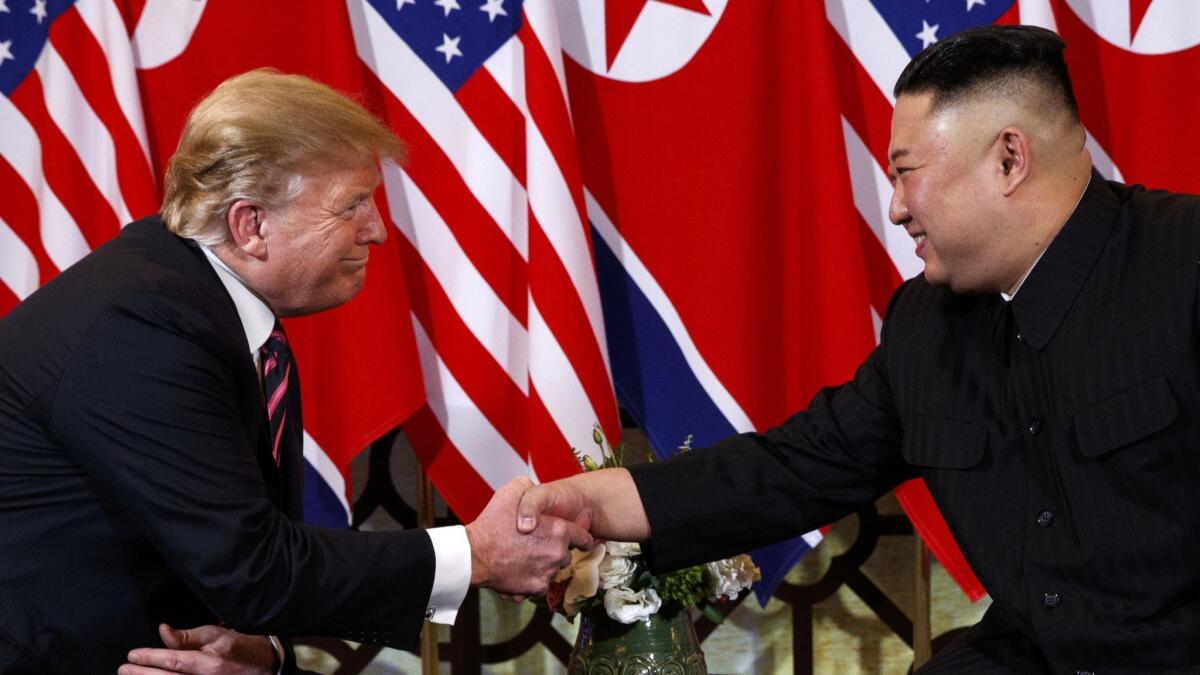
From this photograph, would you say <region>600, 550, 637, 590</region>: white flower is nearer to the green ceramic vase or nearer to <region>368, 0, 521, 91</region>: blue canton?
the green ceramic vase

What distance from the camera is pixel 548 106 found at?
3318 millimetres

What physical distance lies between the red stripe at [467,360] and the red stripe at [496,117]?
0.33 metres

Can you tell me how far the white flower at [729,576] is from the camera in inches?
123

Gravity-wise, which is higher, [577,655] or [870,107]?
[870,107]

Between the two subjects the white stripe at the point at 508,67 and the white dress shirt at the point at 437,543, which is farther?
the white stripe at the point at 508,67

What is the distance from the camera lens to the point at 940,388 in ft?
8.27

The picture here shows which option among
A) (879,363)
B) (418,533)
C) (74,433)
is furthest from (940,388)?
(74,433)

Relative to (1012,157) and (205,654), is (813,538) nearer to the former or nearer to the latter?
(1012,157)

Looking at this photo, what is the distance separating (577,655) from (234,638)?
105 centimetres

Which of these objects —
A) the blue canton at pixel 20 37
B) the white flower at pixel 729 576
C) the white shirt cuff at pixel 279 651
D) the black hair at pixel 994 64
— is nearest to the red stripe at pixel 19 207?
the blue canton at pixel 20 37

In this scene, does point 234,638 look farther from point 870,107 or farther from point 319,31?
point 870,107

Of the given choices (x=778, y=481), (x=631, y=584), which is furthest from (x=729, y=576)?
(x=778, y=481)

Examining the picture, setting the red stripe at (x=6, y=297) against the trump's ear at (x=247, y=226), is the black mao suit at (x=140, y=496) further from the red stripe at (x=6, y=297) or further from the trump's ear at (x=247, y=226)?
the red stripe at (x=6, y=297)

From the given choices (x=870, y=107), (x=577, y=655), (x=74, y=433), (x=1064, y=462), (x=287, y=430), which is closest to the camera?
(x=74, y=433)
